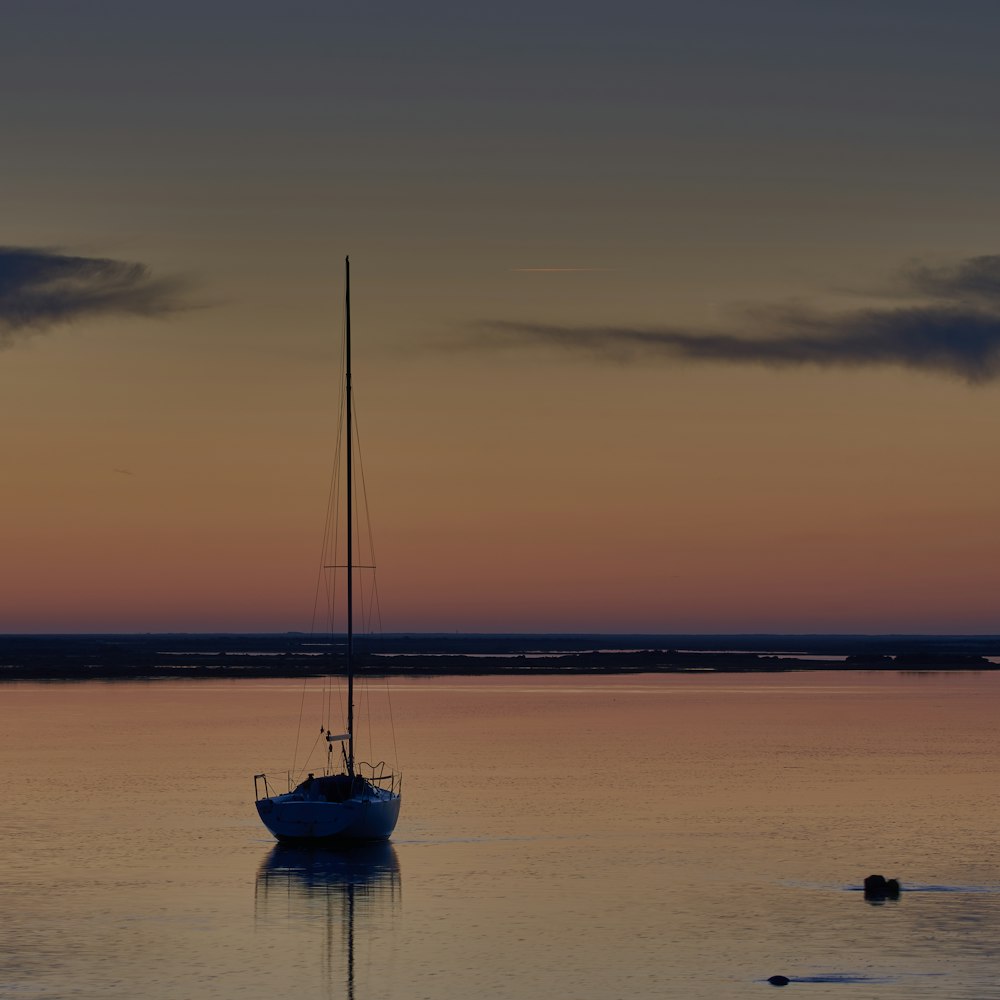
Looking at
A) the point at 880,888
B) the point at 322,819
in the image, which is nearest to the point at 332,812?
the point at 322,819

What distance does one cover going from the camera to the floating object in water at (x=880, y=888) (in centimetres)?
4578

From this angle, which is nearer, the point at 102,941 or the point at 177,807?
the point at 102,941

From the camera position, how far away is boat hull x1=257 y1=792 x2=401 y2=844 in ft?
180

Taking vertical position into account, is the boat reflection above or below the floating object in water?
below

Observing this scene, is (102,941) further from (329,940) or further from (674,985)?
(674,985)

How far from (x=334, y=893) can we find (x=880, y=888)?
606 inches

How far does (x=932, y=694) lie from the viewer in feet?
486

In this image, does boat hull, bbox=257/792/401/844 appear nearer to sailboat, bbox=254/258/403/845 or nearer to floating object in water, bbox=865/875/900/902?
sailboat, bbox=254/258/403/845

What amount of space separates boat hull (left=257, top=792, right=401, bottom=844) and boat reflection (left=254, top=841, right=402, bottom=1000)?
46cm

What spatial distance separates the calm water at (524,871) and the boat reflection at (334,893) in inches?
5.5

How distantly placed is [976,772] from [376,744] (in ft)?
112

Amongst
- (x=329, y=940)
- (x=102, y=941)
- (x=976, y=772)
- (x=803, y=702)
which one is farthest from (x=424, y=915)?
(x=803, y=702)

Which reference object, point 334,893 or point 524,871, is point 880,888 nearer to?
point 524,871

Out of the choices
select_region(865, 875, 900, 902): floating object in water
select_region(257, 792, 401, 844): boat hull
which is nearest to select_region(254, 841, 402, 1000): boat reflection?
select_region(257, 792, 401, 844): boat hull
